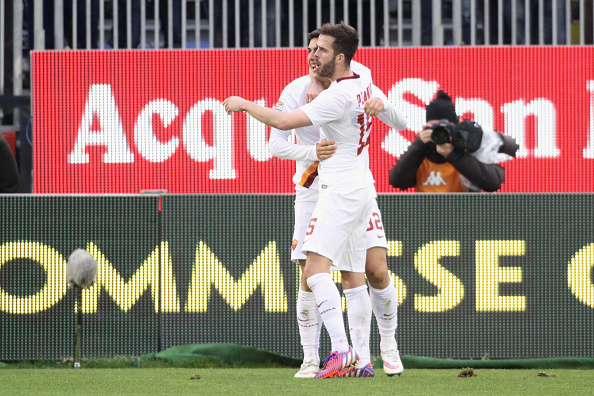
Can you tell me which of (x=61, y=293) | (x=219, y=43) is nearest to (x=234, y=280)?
(x=61, y=293)

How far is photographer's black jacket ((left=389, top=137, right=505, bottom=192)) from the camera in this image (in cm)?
647

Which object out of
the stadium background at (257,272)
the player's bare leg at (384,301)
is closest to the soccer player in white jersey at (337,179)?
the player's bare leg at (384,301)

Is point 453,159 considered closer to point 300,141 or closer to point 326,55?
point 300,141

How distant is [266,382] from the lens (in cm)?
496

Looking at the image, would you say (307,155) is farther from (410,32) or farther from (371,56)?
(410,32)

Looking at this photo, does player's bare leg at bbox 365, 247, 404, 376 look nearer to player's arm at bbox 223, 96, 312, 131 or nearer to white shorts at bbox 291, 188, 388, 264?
white shorts at bbox 291, 188, 388, 264

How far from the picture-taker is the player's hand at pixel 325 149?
4895 millimetres

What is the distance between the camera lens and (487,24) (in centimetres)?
1670

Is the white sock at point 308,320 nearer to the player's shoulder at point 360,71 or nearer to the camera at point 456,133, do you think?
the player's shoulder at point 360,71

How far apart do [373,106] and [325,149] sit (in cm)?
31

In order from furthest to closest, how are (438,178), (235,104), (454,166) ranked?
(438,178) → (454,166) → (235,104)

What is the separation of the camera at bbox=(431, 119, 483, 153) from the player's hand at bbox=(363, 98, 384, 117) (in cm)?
155

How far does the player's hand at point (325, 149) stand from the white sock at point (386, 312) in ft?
2.54

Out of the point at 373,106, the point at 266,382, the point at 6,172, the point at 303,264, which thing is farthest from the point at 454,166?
the point at 6,172
